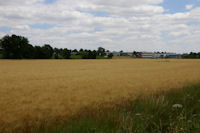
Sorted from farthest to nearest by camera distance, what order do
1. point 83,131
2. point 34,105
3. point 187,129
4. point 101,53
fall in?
point 101,53
point 34,105
point 83,131
point 187,129

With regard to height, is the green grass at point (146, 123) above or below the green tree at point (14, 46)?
below

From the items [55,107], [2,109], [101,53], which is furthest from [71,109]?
[101,53]

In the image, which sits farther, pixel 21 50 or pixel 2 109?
Result: pixel 21 50

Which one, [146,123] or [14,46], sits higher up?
[14,46]

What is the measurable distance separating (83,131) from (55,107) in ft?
15.7

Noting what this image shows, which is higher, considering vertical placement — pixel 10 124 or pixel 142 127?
pixel 142 127

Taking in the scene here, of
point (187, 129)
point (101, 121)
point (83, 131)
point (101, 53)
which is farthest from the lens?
point (101, 53)

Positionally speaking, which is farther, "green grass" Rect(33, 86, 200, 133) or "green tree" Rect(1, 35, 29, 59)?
"green tree" Rect(1, 35, 29, 59)

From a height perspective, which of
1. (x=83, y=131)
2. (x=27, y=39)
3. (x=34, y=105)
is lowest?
(x=34, y=105)

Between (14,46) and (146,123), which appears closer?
(146,123)

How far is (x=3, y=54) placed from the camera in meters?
76.1

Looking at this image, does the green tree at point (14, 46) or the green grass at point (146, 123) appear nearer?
the green grass at point (146, 123)

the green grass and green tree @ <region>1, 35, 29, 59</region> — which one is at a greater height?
green tree @ <region>1, 35, 29, 59</region>

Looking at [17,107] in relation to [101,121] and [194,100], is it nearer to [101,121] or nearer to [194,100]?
[101,121]
